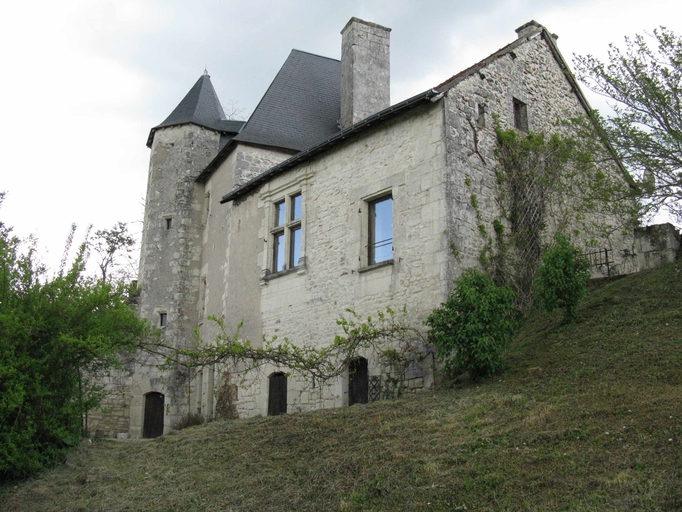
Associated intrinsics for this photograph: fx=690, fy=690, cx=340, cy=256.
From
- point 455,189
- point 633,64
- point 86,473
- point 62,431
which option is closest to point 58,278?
point 62,431

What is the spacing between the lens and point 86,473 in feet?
27.3

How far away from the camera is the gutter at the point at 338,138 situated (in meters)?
10.3

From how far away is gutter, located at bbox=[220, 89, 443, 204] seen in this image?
10273 millimetres

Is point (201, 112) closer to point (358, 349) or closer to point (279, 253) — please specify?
point (279, 253)

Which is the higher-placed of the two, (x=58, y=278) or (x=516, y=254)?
(x=516, y=254)

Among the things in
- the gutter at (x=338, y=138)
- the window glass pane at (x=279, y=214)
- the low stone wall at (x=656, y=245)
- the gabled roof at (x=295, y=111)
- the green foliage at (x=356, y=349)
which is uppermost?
the gabled roof at (x=295, y=111)

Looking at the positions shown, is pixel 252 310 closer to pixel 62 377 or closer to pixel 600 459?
pixel 62 377

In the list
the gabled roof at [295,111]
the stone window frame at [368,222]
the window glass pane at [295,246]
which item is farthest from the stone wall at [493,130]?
the gabled roof at [295,111]

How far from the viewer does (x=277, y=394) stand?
12.3 metres

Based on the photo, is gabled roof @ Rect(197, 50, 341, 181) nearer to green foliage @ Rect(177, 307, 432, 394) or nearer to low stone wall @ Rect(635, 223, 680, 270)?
green foliage @ Rect(177, 307, 432, 394)

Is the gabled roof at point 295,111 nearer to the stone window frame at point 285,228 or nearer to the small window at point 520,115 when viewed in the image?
the stone window frame at point 285,228

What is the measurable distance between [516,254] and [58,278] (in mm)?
6673

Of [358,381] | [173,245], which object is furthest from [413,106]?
[173,245]

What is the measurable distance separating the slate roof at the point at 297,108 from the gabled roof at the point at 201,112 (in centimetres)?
235
